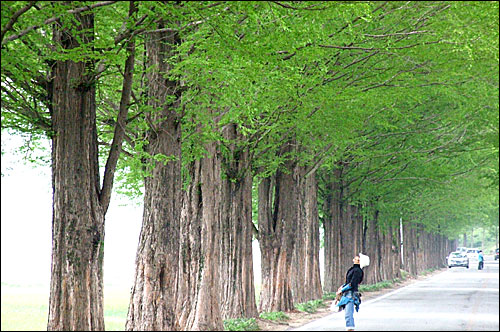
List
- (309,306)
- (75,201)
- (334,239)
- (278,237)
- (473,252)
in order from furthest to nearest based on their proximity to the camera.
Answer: (473,252)
(334,239)
(309,306)
(278,237)
(75,201)

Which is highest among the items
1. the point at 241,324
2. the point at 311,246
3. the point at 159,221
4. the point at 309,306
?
the point at 159,221

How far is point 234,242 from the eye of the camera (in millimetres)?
22344

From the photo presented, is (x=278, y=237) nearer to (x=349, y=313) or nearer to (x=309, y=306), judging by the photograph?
(x=309, y=306)

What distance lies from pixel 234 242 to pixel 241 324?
102 inches

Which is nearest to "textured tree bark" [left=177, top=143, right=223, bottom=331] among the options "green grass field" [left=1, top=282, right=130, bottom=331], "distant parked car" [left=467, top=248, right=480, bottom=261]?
"green grass field" [left=1, top=282, right=130, bottom=331]

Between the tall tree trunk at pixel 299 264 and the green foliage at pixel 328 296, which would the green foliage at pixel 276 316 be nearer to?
the tall tree trunk at pixel 299 264

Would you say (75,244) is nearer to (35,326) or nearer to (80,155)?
(80,155)

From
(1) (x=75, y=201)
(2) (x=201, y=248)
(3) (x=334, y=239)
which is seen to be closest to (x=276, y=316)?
(2) (x=201, y=248)

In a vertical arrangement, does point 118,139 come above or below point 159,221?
above

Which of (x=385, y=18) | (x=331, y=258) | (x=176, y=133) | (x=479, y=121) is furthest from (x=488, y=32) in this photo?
(x=331, y=258)

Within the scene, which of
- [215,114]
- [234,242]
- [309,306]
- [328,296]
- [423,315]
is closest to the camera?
[215,114]

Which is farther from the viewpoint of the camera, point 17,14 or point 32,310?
point 32,310

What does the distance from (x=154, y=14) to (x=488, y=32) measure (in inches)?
331

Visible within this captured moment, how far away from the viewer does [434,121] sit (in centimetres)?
2973
